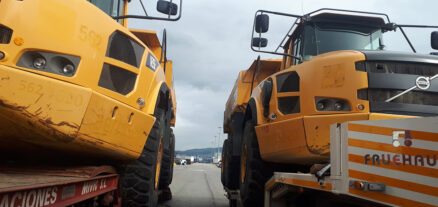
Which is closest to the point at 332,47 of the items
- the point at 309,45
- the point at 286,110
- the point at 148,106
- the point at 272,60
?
the point at 309,45

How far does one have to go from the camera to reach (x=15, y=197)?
71.6 inches

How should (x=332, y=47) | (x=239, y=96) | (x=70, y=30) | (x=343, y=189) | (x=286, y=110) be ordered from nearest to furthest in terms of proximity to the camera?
(x=343, y=189) → (x=70, y=30) → (x=286, y=110) → (x=332, y=47) → (x=239, y=96)

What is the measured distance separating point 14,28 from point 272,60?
194 inches

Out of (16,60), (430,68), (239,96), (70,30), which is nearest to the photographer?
(16,60)

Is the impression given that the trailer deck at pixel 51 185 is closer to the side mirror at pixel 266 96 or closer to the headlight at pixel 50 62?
the headlight at pixel 50 62

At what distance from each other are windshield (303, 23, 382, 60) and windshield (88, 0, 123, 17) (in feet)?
8.02

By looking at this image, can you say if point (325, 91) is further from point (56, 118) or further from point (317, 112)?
point (56, 118)

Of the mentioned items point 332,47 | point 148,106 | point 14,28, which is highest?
point 332,47

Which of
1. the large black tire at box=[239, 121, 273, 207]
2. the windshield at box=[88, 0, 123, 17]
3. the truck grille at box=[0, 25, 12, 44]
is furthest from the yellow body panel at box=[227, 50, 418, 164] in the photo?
the truck grille at box=[0, 25, 12, 44]

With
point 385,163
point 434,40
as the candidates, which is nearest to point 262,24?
point 434,40

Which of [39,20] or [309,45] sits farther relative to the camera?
[309,45]

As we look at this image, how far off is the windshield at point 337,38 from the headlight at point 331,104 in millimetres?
1327

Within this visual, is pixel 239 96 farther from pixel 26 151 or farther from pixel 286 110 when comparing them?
pixel 26 151

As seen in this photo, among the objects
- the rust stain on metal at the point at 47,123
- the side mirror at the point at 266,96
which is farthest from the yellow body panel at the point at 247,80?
the rust stain on metal at the point at 47,123
